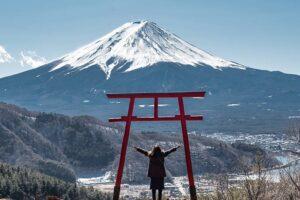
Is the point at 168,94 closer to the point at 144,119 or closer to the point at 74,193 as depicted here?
the point at 144,119

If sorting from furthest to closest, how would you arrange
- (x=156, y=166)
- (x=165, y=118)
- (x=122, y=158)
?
1. (x=165, y=118)
2. (x=122, y=158)
3. (x=156, y=166)

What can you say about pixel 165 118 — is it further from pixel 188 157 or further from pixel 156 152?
pixel 156 152

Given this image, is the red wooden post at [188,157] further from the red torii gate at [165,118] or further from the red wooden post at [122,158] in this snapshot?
the red wooden post at [122,158]

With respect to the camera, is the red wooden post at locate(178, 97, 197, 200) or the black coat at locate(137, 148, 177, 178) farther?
the red wooden post at locate(178, 97, 197, 200)

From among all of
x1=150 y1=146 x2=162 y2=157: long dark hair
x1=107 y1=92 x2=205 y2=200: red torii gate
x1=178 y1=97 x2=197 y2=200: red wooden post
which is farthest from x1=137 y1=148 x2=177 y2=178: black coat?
x1=107 y1=92 x2=205 y2=200: red torii gate

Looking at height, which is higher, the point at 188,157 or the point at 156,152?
the point at 156,152

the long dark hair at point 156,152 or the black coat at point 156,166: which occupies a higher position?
the long dark hair at point 156,152

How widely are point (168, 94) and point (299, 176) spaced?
2386 cm

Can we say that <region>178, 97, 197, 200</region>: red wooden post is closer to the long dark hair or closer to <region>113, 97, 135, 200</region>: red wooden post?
the long dark hair

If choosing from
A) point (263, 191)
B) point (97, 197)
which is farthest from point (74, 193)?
point (263, 191)

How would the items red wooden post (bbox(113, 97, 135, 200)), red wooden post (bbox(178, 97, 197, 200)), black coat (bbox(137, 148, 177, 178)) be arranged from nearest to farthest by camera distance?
black coat (bbox(137, 148, 177, 178)), red wooden post (bbox(113, 97, 135, 200)), red wooden post (bbox(178, 97, 197, 200))

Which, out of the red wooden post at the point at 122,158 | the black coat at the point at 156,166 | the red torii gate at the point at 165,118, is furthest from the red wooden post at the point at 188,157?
the red wooden post at the point at 122,158

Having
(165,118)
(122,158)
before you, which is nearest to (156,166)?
(122,158)

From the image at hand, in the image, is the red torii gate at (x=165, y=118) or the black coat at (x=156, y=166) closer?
the black coat at (x=156, y=166)
